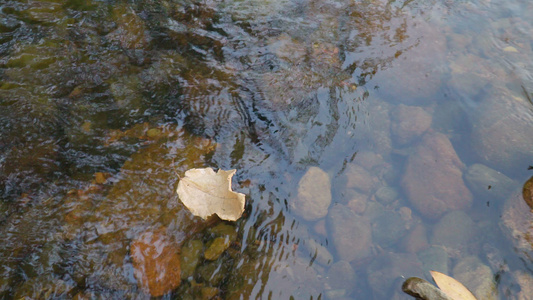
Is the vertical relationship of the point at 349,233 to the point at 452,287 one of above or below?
below

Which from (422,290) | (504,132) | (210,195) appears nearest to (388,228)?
(422,290)

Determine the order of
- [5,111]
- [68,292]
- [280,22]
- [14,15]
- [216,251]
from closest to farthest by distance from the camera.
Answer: [68,292] → [216,251] → [5,111] → [14,15] → [280,22]

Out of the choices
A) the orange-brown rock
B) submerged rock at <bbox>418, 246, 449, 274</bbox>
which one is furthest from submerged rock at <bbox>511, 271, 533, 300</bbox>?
the orange-brown rock

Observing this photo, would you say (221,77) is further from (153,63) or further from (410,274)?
(410,274)

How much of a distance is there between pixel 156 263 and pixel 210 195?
0.60 m

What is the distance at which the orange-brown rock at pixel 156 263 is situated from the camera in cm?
221

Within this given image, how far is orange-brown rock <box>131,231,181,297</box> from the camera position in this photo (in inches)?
87.0

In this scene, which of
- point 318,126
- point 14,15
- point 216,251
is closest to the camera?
point 216,251

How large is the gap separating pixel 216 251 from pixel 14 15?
3775 millimetres

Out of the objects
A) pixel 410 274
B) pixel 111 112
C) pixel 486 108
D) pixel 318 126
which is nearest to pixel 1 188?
pixel 111 112

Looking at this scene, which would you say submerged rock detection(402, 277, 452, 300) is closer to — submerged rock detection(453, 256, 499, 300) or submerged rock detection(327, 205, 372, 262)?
submerged rock detection(453, 256, 499, 300)

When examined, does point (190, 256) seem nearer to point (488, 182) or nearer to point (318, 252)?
point (318, 252)

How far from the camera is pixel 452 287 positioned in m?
2.37

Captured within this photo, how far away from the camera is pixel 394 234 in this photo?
9.78ft
